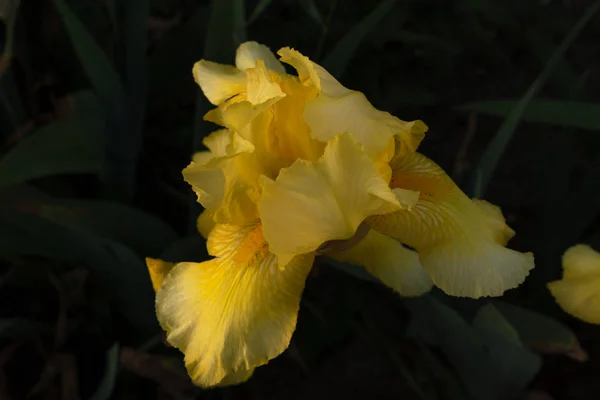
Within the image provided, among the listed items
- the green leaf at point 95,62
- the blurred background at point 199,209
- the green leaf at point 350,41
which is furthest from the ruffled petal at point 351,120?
the green leaf at point 95,62

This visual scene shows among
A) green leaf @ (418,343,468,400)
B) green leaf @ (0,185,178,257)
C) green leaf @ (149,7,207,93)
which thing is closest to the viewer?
green leaf @ (0,185,178,257)

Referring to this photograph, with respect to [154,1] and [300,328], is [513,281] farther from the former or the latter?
[154,1]

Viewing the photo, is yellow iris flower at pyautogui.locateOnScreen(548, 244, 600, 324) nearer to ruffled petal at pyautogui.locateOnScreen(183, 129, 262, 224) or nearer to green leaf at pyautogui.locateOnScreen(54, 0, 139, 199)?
ruffled petal at pyautogui.locateOnScreen(183, 129, 262, 224)

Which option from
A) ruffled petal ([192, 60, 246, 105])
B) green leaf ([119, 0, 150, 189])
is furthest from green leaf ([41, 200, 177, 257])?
ruffled petal ([192, 60, 246, 105])

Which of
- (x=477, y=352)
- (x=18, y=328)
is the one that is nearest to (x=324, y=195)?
(x=477, y=352)

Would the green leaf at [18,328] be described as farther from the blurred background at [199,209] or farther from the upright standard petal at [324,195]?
the upright standard petal at [324,195]

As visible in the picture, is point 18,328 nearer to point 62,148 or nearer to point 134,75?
point 62,148

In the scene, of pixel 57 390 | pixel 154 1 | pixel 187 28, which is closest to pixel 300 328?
pixel 57 390

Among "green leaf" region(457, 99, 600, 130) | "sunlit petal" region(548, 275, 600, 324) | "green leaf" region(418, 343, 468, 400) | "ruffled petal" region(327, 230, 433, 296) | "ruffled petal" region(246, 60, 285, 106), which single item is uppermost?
"ruffled petal" region(246, 60, 285, 106)
